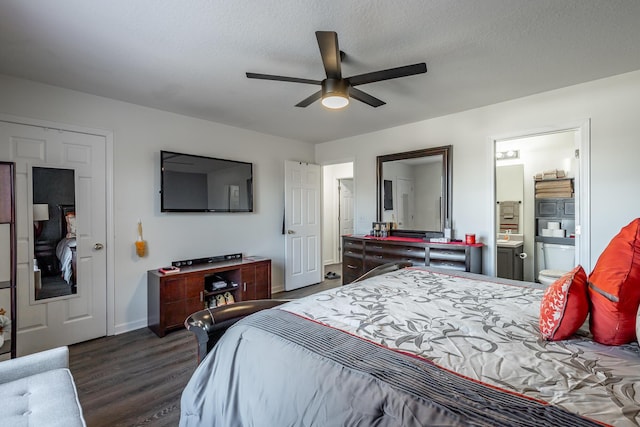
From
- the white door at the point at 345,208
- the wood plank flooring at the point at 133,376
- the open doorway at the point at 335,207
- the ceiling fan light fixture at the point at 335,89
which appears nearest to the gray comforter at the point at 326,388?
the wood plank flooring at the point at 133,376

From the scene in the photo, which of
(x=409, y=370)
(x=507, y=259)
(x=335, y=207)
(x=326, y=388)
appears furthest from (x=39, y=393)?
(x=335, y=207)

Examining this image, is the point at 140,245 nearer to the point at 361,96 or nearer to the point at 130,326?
the point at 130,326

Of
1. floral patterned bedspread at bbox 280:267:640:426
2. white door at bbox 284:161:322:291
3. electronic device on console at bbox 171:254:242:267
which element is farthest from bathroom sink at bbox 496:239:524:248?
electronic device on console at bbox 171:254:242:267

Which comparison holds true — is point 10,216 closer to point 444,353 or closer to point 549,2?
point 444,353

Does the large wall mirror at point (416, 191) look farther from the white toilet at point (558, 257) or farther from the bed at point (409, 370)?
the bed at point (409, 370)

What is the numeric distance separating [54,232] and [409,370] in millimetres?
3394

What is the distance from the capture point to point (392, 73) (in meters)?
1.97

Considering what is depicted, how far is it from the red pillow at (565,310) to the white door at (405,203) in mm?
2984

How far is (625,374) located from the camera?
90 cm

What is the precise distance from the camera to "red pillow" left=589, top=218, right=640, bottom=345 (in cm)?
109

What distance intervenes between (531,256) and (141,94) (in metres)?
5.52

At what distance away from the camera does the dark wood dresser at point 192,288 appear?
3.13 m

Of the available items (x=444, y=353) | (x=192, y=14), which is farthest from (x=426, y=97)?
(x=444, y=353)

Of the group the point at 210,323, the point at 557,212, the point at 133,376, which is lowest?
the point at 133,376
